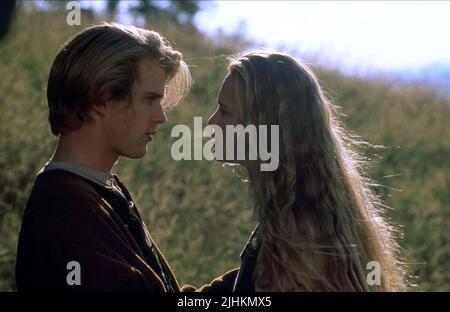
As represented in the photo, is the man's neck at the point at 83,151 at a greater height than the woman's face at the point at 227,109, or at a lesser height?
lesser

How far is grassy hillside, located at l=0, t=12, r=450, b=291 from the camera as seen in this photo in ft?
25.8

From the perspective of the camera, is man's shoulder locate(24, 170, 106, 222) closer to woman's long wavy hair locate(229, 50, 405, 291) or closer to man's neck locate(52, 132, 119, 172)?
man's neck locate(52, 132, 119, 172)

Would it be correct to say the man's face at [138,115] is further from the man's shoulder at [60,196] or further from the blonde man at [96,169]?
the man's shoulder at [60,196]

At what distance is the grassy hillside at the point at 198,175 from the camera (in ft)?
25.8

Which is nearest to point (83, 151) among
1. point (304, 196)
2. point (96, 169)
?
point (96, 169)

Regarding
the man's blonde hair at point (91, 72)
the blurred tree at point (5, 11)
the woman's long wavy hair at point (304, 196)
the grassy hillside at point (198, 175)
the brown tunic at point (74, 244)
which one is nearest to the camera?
the brown tunic at point (74, 244)

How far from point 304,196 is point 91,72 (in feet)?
3.27

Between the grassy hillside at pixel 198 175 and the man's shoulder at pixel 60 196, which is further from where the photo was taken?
the grassy hillside at pixel 198 175

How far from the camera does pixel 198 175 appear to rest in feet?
30.7

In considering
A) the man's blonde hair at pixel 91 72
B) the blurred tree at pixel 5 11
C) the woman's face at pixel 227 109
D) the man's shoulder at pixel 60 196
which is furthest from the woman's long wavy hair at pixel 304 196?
the blurred tree at pixel 5 11

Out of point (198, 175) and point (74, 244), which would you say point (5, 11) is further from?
point (74, 244)

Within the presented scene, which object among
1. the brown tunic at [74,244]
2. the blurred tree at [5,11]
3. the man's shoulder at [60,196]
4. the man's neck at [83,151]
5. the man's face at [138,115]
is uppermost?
the blurred tree at [5,11]

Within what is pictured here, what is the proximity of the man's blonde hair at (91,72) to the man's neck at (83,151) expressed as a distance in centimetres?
4
